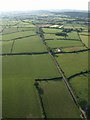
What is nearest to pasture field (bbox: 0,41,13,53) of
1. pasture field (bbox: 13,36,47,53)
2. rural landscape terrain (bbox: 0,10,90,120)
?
rural landscape terrain (bbox: 0,10,90,120)

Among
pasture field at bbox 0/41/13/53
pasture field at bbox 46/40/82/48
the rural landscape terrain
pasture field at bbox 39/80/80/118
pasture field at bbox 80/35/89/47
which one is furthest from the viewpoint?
pasture field at bbox 80/35/89/47

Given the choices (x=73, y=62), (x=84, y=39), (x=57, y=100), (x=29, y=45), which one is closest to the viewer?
(x=57, y=100)

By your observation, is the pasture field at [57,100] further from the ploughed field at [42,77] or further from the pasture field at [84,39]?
the pasture field at [84,39]

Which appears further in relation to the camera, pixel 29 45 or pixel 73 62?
pixel 29 45

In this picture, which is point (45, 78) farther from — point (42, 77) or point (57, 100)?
point (57, 100)

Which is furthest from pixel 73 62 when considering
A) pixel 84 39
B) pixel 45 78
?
pixel 84 39

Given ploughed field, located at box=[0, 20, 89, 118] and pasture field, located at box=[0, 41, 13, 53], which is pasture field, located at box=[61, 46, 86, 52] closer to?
ploughed field, located at box=[0, 20, 89, 118]

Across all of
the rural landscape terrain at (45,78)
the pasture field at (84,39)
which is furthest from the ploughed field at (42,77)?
the pasture field at (84,39)

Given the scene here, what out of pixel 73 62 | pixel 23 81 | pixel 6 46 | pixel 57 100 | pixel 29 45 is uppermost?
pixel 29 45
